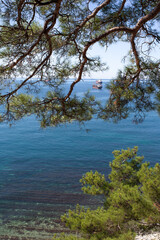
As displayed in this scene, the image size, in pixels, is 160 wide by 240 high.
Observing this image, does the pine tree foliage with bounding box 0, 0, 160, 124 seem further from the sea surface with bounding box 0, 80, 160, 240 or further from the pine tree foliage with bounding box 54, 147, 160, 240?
the pine tree foliage with bounding box 54, 147, 160, 240

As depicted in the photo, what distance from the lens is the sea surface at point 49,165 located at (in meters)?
5.04

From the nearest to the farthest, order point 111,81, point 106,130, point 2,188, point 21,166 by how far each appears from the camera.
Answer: point 111,81, point 2,188, point 21,166, point 106,130

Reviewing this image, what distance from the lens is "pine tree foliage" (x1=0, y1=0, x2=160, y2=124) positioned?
2.58 meters

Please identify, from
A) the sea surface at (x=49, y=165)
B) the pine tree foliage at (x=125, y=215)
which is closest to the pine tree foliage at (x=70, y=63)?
the sea surface at (x=49, y=165)

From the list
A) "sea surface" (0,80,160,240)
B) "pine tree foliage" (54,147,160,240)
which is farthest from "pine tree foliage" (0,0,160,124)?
"pine tree foliage" (54,147,160,240)

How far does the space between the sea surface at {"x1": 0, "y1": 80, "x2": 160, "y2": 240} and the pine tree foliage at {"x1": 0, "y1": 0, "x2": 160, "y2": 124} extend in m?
0.43

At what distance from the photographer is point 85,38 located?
3000mm

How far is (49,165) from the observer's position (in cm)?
905

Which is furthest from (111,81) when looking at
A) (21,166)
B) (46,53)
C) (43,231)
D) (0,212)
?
(21,166)

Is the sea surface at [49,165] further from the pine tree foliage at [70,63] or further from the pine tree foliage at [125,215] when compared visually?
the pine tree foliage at [125,215]

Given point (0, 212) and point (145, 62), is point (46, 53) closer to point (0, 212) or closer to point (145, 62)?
point (145, 62)

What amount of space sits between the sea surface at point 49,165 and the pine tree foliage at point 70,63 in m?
0.43

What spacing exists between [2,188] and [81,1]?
19.0 ft

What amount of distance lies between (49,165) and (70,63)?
6.53 m
